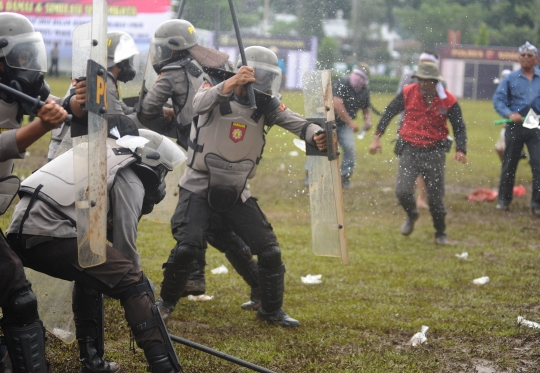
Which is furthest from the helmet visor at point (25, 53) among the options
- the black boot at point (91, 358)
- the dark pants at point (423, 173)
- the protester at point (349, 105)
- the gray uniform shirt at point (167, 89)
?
the protester at point (349, 105)

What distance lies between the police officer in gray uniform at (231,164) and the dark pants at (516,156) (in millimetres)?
5321

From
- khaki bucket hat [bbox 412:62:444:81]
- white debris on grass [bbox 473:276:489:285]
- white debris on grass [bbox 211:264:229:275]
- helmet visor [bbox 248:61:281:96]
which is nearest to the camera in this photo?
helmet visor [bbox 248:61:281:96]

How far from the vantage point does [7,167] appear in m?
3.55

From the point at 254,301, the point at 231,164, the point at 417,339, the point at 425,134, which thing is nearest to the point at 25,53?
the point at 231,164

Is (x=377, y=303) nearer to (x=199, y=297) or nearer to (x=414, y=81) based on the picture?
(x=199, y=297)

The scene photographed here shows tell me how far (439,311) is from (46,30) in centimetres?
2497

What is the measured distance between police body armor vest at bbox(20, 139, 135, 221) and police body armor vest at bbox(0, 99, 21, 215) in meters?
0.12

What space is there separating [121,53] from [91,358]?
233 centimetres

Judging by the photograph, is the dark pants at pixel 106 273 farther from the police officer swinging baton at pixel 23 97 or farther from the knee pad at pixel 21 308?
the police officer swinging baton at pixel 23 97

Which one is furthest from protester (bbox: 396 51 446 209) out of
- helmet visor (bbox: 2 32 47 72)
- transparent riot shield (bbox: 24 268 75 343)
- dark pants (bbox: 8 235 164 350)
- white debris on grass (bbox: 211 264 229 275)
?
helmet visor (bbox: 2 32 47 72)

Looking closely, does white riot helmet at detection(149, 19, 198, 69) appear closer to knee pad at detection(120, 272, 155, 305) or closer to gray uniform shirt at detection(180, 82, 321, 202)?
gray uniform shirt at detection(180, 82, 321, 202)

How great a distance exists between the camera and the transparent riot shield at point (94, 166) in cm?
339

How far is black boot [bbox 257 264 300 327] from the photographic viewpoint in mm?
5214

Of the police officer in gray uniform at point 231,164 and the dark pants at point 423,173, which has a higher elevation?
the police officer in gray uniform at point 231,164
